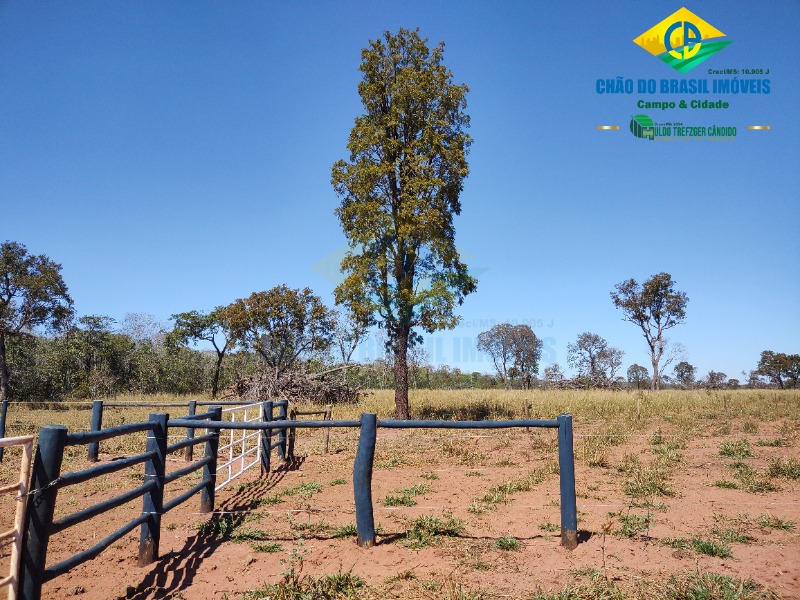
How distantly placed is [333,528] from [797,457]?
9.60 meters

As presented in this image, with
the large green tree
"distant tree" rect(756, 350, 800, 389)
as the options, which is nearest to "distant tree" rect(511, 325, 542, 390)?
"distant tree" rect(756, 350, 800, 389)

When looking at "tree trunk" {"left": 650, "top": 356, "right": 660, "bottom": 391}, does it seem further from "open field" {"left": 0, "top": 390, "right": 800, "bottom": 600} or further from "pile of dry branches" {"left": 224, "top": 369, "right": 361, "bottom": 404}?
"open field" {"left": 0, "top": 390, "right": 800, "bottom": 600}

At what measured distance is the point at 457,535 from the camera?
5.32m

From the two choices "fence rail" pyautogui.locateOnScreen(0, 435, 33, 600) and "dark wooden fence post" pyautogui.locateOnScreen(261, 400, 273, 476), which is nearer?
"fence rail" pyautogui.locateOnScreen(0, 435, 33, 600)

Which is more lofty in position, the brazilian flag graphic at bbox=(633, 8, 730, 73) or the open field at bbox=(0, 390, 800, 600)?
the brazilian flag graphic at bbox=(633, 8, 730, 73)

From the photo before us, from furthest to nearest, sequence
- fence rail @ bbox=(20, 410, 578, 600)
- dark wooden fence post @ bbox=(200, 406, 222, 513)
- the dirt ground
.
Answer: dark wooden fence post @ bbox=(200, 406, 222, 513) < the dirt ground < fence rail @ bbox=(20, 410, 578, 600)

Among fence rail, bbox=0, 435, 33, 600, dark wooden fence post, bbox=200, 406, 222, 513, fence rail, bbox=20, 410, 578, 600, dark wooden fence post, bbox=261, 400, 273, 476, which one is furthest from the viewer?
dark wooden fence post, bbox=261, 400, 273, 476

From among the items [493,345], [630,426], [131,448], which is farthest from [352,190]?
[493,345]

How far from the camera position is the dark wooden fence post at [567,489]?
16.2 ft

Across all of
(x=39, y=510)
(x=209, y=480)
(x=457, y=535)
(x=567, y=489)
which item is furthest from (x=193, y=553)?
(x=567, y=489)

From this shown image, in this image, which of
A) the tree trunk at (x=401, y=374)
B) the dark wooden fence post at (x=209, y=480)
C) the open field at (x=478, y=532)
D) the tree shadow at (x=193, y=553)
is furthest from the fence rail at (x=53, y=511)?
the tree trunk at (x=401, y=374)

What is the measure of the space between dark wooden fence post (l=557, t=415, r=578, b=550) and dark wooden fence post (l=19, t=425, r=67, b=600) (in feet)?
14.1

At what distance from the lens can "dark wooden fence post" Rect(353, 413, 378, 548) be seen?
197 inches

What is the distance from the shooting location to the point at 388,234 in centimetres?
1878
